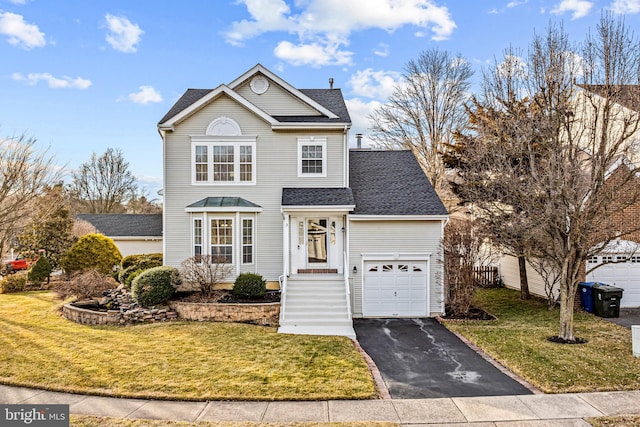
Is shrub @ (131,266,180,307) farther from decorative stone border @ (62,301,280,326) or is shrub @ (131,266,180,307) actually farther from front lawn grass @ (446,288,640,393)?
front lawn grass @ (446,288,640,393)

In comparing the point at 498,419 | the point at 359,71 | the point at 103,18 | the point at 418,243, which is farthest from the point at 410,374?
the point at 359,71

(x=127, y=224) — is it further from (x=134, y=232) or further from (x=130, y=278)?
(x=130, y=278)

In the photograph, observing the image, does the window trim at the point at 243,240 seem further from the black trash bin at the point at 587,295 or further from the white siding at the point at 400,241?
the black trash bin at the point at 587,295

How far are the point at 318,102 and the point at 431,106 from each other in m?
12.8

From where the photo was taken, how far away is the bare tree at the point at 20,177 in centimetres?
1270

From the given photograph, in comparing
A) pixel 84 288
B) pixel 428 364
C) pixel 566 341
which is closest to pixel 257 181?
pixel 84 288

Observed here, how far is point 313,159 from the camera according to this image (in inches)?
607

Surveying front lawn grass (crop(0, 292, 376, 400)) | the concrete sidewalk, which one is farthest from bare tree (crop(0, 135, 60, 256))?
the concrete sidewalk

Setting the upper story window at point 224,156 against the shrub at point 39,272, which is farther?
the shrub at point 39,272

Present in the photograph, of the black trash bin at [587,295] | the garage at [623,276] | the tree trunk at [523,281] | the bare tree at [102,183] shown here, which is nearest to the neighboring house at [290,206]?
the tree trunk at [523,281]

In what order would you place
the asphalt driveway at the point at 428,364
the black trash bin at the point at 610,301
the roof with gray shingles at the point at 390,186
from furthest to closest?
the roof with gray shingles at the point at 390,186
the black trash bin at the point at 610,301
the asphalt driveway at the point at 428,364

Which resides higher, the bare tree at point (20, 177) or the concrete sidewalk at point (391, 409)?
the bare tree at point (20, 177)

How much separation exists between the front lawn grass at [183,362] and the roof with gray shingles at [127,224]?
16.4m

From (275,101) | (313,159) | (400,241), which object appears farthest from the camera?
(275,101)
